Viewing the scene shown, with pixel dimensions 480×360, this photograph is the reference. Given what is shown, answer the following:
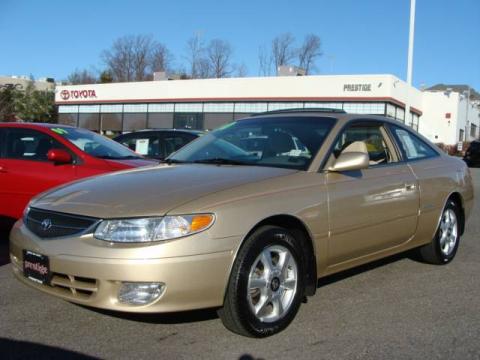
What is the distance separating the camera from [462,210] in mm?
6156

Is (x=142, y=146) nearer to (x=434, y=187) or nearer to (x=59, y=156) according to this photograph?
(x=59, y=156)

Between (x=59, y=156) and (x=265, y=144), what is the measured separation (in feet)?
8.98

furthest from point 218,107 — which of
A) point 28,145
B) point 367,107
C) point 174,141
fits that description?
point 28,145

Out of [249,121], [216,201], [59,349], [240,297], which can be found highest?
[249,121]

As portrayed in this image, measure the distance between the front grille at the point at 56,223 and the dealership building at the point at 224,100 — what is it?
31769 millimetres

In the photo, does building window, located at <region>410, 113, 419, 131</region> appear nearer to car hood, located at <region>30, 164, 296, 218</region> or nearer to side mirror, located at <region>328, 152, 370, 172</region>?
side mirror, located at <region>328, 152, 370, 172</region>

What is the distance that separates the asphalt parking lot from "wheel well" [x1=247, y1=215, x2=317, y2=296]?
0.27 metres

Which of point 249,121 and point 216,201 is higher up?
point 249,121

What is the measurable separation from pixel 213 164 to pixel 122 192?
1.00m

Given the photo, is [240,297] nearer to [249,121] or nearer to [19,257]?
[19,257]

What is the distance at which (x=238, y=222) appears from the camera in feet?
11.6

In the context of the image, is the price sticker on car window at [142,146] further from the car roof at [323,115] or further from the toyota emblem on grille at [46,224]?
the toyota emblem on grille at [46,224]

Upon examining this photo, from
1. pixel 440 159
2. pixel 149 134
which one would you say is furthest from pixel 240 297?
pixel 149 134

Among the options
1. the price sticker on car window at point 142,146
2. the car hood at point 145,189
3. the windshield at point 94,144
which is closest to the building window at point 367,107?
the price sticker on car window at point 142,146
